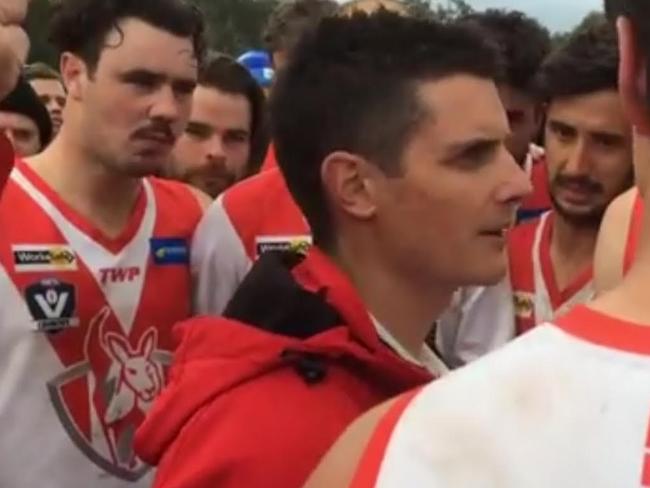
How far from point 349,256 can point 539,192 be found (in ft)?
6.75

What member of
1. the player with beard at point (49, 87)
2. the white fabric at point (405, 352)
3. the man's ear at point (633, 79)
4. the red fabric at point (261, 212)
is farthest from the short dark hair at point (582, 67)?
the player with beard at point (49, 87)

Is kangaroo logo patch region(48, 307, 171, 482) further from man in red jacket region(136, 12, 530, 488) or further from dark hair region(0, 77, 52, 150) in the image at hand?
dark hair region(0, 77, 52, 150)

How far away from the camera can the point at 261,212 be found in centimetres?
370

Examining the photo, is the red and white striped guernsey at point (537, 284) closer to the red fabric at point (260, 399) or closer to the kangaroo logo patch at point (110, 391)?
the kangaroo logo patch at point (110, 391)

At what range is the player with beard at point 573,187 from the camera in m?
3.52

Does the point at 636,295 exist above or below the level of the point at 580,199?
above

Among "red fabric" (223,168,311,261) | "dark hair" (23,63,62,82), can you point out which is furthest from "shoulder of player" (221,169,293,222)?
"dark hair" (23,63,62,82)

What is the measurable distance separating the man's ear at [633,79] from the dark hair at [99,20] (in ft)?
8.19

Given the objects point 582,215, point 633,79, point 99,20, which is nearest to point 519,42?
point 582,215

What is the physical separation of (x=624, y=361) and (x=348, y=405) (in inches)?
33.8

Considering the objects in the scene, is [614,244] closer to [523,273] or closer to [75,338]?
[523,273]

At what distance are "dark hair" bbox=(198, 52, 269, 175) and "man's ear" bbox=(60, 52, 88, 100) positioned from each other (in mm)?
1310

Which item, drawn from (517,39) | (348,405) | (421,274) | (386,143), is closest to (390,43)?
(386,143)

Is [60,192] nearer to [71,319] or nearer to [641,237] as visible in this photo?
[71,319]
